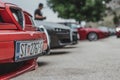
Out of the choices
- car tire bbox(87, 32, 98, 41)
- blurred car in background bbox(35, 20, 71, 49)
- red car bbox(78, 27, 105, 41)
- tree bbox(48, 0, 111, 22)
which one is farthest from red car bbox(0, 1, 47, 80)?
tree bbox(48, 0, 111, 22)

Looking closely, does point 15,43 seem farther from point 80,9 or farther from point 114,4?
point 114,4

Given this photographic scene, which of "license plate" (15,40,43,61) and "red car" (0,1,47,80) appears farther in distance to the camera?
"license plate" (15,40,43,61)

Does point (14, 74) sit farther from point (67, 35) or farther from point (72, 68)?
point (67, 35)

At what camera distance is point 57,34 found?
10000mm

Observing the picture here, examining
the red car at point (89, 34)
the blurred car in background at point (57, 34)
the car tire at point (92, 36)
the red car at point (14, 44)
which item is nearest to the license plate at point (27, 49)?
the red car at point (14, 44)

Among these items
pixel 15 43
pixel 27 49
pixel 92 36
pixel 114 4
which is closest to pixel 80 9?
pixel 92 36

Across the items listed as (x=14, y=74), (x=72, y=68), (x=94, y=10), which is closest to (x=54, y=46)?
(x=72, y=68)

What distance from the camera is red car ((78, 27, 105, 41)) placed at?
898 inches

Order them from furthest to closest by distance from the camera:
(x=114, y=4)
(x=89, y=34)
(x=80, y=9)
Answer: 1. (x=114, y=4)
2. (x=80, y=9)
3. (x=89, y=34)

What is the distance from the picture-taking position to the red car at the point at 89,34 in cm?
2280

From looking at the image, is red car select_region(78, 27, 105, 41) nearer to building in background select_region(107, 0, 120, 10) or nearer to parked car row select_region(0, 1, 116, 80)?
parked car row select_region(0, 1, 116, 80)

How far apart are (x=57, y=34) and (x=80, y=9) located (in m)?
29.0

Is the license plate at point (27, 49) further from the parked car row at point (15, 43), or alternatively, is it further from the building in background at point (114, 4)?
the building in background at point (114, 4)

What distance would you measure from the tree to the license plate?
107ft
